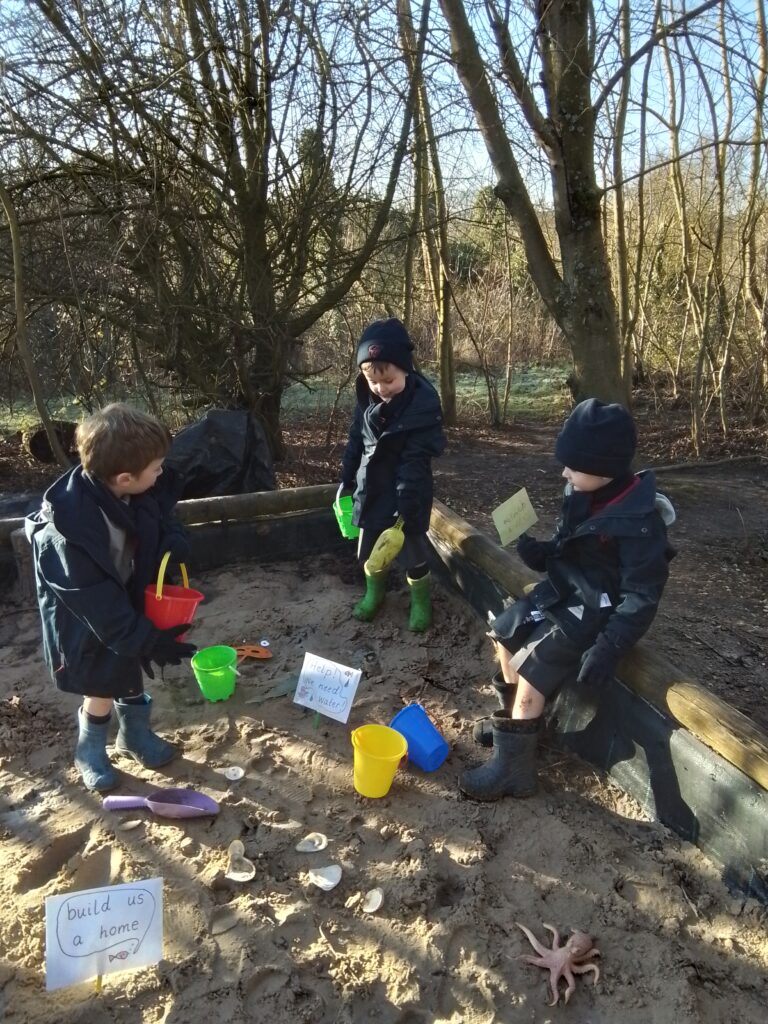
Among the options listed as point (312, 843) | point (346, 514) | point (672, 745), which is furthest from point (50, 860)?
point (346, 514)

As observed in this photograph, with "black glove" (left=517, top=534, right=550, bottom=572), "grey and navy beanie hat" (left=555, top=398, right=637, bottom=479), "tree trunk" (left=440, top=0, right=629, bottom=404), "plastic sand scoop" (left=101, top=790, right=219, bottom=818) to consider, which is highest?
"tree trunk" (left=440, top=0, right=629, bottom=404)

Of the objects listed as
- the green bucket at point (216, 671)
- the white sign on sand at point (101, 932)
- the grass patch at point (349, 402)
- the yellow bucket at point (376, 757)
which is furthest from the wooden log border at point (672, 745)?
the grass patch at point (349, 402)

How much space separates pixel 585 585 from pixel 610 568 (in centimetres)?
9

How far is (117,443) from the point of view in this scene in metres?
1.83

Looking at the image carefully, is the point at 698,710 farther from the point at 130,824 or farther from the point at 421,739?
the point at 130,824

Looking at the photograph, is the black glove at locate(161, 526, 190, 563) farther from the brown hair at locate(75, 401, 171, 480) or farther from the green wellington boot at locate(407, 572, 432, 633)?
the green wellington boot at locate(407, 572, 432, 633)

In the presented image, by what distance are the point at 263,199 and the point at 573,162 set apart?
2.18m

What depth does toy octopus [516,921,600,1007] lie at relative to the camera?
1540mm

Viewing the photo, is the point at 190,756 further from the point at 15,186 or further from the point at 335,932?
the point at 15,186

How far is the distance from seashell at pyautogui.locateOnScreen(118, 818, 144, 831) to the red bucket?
0.55 metres

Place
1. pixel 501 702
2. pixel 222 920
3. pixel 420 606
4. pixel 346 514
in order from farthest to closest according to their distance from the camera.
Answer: pixel 346 514, pixel 420 606, pixel 501 702, pixel 222 920

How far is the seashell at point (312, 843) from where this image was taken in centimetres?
191

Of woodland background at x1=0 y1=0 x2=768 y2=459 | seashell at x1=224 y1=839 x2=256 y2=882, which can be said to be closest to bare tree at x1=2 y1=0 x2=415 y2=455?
woodland background at x1=0 y1=0 x2=768 y2=459

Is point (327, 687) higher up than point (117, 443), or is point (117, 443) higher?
point (117, 443)
